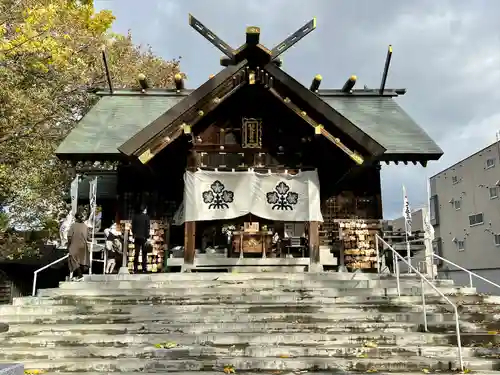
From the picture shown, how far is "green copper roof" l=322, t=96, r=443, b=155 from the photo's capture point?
13.1 metres

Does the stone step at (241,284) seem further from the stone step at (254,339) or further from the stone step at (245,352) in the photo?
the stone step at (245,352)

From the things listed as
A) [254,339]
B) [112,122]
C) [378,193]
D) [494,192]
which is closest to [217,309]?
[254,339]

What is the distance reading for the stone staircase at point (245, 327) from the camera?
6207 mm

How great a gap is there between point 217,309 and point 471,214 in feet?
86.1

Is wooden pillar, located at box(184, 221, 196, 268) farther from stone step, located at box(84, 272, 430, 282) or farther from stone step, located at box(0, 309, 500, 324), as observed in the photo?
stone step, located at box(0, 309, 500, 324)

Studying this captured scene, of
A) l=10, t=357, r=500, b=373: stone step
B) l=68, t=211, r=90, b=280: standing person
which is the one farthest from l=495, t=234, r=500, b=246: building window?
l=68, t=211, r=90, b=280: standing person

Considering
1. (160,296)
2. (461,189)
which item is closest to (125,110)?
(160,296)

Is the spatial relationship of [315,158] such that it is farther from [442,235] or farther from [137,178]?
[442,235]

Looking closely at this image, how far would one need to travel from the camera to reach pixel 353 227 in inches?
547

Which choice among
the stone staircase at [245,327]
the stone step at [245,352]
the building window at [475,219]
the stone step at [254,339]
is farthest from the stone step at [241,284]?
the building window at [475,219]

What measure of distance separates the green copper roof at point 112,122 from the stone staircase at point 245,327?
504 centimetres

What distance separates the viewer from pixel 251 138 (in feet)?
40.7

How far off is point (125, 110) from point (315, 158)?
7.60 meters

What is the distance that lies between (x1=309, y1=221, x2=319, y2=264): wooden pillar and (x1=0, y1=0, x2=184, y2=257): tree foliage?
33.1 ft
